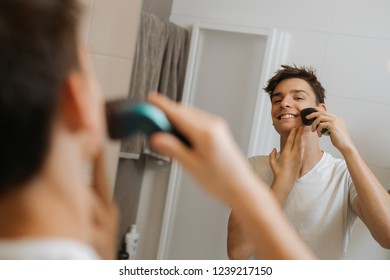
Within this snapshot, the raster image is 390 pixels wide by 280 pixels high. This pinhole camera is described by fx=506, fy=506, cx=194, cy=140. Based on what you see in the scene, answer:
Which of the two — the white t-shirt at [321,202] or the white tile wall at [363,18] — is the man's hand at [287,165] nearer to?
the white t-shirt at [321,202]

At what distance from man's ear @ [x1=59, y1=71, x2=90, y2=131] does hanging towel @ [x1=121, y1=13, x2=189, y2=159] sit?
41 cm

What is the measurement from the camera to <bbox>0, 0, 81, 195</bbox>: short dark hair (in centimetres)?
38

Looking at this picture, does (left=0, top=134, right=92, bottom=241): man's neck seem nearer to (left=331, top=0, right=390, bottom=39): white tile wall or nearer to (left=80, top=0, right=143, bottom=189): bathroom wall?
(left=80, top=0, right=143, bottom=189): bathroom wall

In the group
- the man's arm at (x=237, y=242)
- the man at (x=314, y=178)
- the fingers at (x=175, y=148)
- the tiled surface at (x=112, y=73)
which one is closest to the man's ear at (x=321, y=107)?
the man at (x=314, y=178)

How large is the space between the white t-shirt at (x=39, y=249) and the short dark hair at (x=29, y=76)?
4 centimetres

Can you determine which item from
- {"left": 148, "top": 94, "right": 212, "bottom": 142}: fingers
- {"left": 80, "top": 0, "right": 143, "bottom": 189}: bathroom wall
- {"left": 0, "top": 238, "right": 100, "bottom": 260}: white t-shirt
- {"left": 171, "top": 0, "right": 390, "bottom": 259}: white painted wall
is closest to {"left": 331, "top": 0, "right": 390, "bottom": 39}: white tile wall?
{"left": 171, "top": 0, "right": 390, "bottom": 259}: white painted wall

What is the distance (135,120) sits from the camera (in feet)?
1.50

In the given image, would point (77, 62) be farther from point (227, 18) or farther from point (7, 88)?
point (227, 18)

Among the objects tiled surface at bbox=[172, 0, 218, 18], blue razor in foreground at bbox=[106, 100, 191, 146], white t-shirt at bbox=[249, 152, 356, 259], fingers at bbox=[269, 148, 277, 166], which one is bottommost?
white t-shirt at bbox=[249, 152, 356, 259]

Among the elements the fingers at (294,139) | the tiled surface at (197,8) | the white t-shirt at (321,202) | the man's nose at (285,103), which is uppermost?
the tiled surface at (197,8)

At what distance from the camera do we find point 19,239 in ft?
1.32

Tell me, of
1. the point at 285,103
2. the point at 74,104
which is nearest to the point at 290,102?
the point at 285,103

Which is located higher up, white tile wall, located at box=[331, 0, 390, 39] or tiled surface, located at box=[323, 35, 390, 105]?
white tile wall, located at box=[331, 0, 390, 39]

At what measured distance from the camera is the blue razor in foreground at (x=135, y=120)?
0.44 metres
